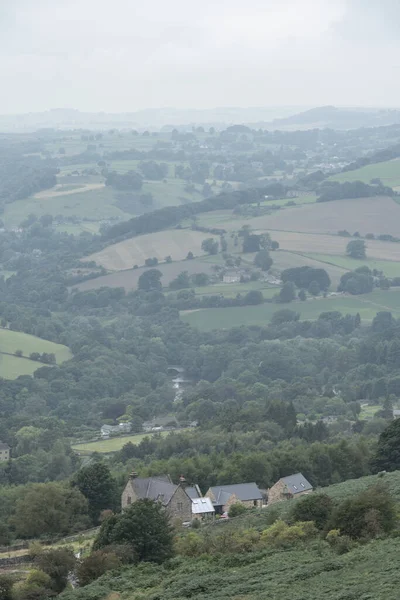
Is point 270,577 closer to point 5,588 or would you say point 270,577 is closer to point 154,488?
point 5,588

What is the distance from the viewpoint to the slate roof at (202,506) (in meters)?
44.4

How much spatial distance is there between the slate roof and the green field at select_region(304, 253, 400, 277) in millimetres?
88203

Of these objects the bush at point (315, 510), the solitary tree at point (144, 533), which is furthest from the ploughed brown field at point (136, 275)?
the solitary tree at point (144, 533)

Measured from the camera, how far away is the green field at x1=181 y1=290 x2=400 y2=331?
120 meters

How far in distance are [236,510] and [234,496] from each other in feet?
8.82

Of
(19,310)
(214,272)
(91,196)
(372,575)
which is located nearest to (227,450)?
(372,575)

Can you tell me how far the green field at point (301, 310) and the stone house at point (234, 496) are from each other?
71.3 m

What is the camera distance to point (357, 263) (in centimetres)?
13438

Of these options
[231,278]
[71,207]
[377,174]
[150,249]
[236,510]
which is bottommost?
[71,207]

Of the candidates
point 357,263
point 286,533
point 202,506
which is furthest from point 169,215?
point 286,533

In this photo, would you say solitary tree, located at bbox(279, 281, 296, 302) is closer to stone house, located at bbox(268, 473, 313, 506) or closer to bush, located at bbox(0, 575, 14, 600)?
stone house, located at bbox(268, 473, 313, 506)

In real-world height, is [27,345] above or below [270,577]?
below

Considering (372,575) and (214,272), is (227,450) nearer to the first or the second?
(372,575)

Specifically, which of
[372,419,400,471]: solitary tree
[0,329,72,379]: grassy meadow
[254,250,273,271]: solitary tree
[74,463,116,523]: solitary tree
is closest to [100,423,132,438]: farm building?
[0,329,72,379]: grassy meadow
